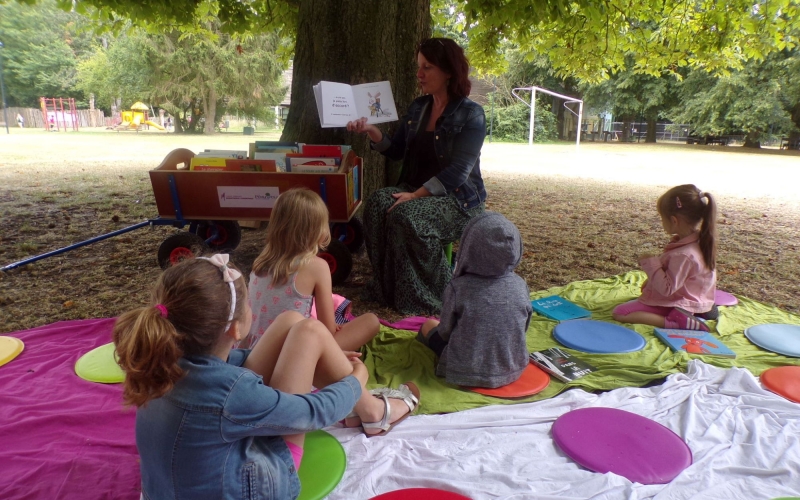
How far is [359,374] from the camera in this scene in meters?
2.28

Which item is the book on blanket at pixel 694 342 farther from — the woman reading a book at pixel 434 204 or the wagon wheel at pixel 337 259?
the wagon wheel at pixel 337 259

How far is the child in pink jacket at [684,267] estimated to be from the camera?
11.0 ft

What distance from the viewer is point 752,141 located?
26000mm

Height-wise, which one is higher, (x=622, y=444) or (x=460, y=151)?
(x=460, y=151)

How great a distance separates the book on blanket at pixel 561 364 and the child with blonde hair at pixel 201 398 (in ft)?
5.25

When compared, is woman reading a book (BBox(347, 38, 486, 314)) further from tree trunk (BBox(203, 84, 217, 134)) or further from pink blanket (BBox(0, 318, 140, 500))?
tree trunk (BBox(203, 84, 217, 134))

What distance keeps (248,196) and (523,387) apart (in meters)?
2.56

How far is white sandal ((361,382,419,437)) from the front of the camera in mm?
2289

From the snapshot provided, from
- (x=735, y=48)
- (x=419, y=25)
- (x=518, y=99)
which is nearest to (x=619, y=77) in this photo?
(x=518, y=99)

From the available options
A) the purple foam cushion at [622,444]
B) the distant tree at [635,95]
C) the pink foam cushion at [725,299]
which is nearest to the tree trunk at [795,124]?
the distant tree at [635,95]

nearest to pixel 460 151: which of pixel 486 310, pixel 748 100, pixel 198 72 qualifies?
pixel 486 310

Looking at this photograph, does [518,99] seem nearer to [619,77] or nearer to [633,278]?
[619,77]

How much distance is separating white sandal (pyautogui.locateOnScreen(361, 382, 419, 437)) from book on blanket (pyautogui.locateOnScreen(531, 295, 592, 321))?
1.50 m

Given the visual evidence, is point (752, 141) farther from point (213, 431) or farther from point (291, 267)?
point (213, 431)
